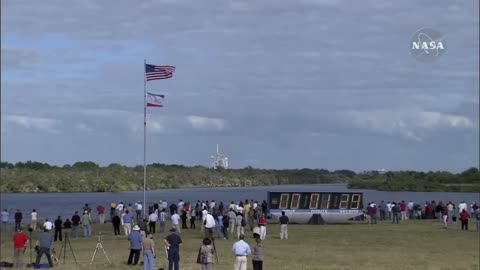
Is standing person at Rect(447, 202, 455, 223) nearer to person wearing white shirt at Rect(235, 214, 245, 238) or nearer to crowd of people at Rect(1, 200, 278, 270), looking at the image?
crowd of people at Rect(1, 200, 278, 270)

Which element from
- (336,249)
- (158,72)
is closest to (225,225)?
(336,249)

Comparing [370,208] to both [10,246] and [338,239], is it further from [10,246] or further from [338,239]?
[10,246]

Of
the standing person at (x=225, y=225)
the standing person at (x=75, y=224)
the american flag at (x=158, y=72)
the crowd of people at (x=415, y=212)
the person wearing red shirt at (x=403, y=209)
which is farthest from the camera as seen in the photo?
the person wearing red shirt at (x=403, y=209)

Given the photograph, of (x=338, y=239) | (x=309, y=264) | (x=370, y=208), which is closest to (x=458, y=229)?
(x=370, y=208)

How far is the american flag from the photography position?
1612 inches

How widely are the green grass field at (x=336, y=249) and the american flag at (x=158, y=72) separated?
25.7 feet

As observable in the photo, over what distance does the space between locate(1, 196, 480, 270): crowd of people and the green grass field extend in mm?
749

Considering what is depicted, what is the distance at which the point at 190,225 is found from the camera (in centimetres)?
4744

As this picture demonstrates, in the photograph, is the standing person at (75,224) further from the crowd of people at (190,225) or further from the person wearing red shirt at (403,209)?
the person wearing red shirt at (403,209)

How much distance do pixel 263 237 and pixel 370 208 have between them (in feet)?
44.7

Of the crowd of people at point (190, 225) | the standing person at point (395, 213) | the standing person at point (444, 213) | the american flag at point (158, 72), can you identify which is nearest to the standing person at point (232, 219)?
the crowd of people at point (190, 225)

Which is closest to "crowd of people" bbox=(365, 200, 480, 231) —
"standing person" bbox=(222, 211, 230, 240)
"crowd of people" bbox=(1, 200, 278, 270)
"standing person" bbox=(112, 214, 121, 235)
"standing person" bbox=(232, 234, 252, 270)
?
"crowd of people" bbox=(1, 200, 278, 270)

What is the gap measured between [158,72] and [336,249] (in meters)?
13.5

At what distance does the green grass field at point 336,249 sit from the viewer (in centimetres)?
2797
